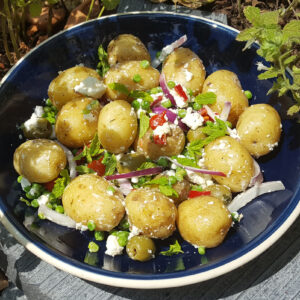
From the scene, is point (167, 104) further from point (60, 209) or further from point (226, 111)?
point (60, 209)

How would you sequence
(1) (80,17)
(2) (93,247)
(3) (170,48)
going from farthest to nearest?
(1) (80,17) → (3) (170,48) → (2) (93,247)

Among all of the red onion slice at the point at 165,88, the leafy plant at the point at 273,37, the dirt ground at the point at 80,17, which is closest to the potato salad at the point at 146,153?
the red onion slice at the point at 165,88

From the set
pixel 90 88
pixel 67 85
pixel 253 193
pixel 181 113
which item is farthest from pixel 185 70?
pixel 253 193

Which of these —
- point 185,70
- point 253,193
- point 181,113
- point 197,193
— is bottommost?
point 253,193

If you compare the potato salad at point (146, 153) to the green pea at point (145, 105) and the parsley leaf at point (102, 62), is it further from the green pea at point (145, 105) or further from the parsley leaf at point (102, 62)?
the parsley leaf at point (102, 62)

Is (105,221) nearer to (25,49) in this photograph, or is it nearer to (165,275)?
(165,275)

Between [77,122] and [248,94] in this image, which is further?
[248,94]
